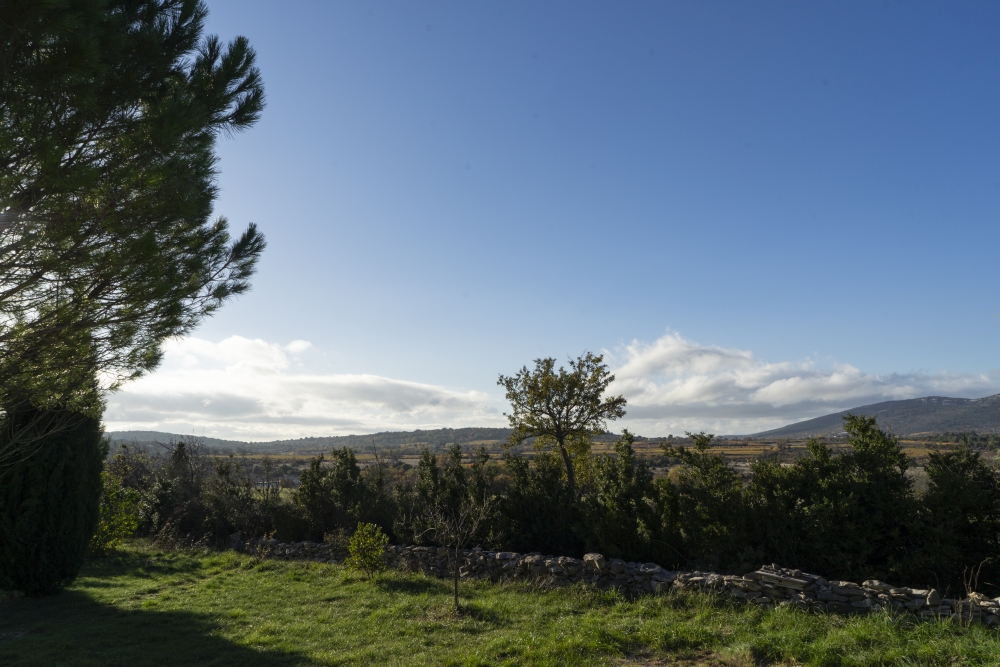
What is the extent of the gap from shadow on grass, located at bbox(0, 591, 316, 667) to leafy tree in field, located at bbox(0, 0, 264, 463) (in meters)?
3.91

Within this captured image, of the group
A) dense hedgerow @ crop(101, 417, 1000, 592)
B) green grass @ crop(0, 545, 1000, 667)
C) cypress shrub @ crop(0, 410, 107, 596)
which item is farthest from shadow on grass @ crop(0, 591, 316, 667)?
dense hedgerow @ crop(101, 417, 1000, 592)

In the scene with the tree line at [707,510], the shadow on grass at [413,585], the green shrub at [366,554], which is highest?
the tree line at [707,510]

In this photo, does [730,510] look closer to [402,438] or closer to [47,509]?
[47,509]

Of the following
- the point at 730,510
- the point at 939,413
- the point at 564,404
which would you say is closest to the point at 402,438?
the point at 939,413

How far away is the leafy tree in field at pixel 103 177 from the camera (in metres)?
4.83

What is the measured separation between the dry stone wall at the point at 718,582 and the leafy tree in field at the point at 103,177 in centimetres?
772

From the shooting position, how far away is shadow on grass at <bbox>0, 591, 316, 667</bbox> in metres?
7.29

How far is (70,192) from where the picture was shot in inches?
197

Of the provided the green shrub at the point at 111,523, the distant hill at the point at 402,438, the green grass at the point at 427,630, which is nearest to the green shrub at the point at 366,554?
the green grass at the point at 427,630

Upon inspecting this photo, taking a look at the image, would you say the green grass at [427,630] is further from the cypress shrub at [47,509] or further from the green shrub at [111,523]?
the green shrub at [111,523]

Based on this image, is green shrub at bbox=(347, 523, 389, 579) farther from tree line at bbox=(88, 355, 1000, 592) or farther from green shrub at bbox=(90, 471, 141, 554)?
green shrub at bbox=(90, 471, 141, 554)

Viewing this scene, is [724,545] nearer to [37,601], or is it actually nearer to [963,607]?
[963,607]

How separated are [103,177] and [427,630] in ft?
23.9

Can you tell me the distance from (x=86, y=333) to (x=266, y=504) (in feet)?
41.5
